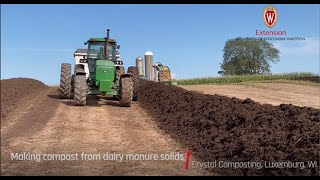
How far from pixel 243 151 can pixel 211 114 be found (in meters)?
3.65

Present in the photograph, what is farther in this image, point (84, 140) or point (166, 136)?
point (166, 136)

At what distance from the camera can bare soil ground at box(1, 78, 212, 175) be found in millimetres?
6809

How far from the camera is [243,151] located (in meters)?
7.75

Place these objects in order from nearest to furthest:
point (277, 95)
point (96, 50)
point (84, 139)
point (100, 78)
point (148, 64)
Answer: point (84, 139), point (100, 78), point (96, 50), point (277, 95), point (148, 64)

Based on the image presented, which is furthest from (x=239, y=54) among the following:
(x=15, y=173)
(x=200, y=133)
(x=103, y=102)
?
(x=15, y=173)

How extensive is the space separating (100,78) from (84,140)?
20.1 ft

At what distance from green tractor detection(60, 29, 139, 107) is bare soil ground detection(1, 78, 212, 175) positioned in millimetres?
642

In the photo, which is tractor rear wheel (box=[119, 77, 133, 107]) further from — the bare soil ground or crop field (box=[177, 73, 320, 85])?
crop field (box=[177, 73, 320, 85])

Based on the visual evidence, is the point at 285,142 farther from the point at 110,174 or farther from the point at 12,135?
the point at 12,135

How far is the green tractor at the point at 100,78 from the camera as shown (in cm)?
1439

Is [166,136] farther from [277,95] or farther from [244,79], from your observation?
[244,79]

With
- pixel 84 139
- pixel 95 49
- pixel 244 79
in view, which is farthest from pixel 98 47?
pixel 244 79

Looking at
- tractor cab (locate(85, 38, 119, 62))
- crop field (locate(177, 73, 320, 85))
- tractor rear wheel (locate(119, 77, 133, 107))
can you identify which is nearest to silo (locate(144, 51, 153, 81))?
crop field (locate(177, 73, 320, 85))

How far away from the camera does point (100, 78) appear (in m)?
15.0
